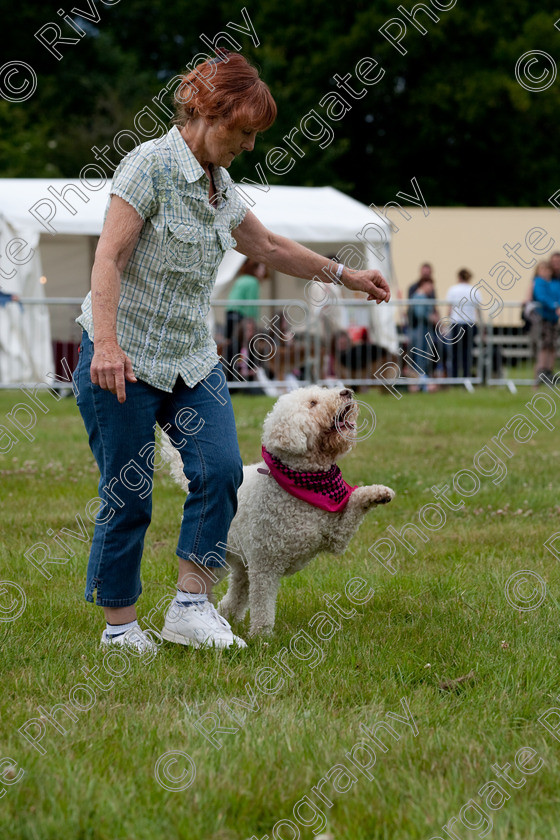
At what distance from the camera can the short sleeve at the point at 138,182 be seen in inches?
132

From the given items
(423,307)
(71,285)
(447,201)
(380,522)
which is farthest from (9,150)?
(380,522)

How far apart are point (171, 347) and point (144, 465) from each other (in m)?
0.45

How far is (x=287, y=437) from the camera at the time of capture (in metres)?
3.94

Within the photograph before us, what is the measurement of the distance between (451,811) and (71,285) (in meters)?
18.4

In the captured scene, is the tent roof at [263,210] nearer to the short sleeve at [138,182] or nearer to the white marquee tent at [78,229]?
the white marquee tent at [78,229]

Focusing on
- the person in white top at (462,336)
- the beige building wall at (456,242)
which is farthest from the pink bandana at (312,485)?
the beige building wall at (456,242)

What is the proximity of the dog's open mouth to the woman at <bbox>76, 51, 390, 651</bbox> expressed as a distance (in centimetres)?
45

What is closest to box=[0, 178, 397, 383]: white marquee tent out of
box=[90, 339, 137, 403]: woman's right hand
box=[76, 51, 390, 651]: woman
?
box=[76, 51, 390, 651]: woman

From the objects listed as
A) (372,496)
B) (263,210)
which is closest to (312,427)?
(372,496)

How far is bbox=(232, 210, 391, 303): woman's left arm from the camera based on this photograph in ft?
13.4

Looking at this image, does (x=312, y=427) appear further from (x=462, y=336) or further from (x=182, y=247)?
(x=462, y=336)

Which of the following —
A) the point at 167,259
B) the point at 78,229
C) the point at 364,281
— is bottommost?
the point at 78,229

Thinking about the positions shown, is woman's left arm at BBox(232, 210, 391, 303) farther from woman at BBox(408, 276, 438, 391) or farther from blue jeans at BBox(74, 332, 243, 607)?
woman at BBox(408, 276, 438, 391)

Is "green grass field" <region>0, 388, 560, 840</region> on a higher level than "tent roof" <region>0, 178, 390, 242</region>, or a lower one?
higher
